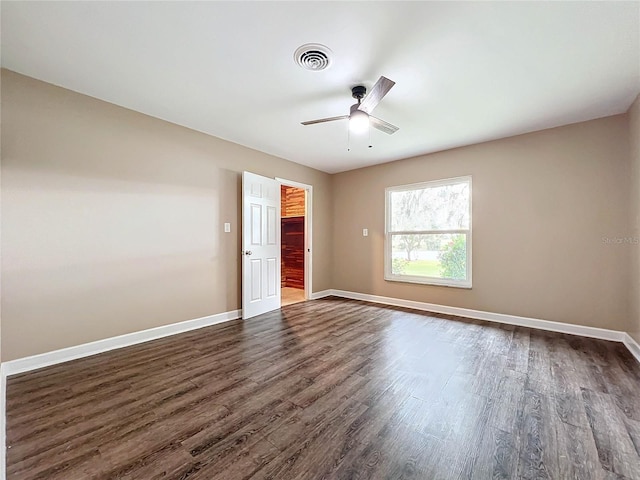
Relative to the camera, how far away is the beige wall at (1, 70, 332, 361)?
2.40m

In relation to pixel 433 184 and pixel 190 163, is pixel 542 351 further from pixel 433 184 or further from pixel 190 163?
pixel 190 163

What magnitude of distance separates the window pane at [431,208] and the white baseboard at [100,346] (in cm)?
335

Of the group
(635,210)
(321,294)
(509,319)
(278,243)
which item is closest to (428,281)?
(509,319)

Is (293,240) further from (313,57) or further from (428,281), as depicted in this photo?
(313,57)

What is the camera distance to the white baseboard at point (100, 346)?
2.40m

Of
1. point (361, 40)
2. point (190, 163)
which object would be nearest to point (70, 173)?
point (190, 163)

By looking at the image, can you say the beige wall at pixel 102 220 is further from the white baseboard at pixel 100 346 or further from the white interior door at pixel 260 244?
the white interior door at pixel 260 244

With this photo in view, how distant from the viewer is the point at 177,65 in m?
2.29

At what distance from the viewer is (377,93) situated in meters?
2.25

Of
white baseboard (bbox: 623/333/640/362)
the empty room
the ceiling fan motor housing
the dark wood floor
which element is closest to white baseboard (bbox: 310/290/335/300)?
the empty room

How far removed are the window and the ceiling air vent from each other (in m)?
2.91

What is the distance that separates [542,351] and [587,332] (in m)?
0.98

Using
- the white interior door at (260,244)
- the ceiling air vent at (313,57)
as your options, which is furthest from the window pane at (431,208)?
the ceiling air vent at (313,57)

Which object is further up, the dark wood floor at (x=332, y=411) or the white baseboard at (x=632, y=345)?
the white baseboard at (x=632, y=345)
